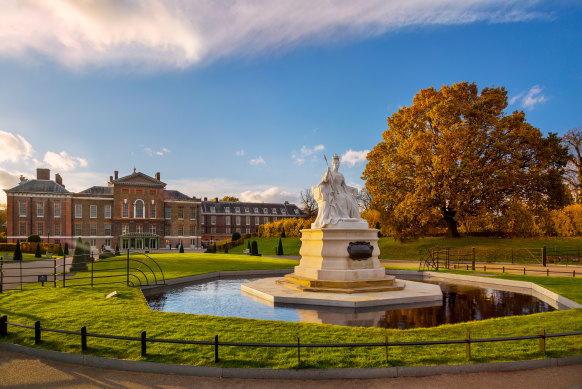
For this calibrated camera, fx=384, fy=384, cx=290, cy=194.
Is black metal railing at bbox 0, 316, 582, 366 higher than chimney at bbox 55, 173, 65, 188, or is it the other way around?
chimney at bbox 55, 173, 65, 188

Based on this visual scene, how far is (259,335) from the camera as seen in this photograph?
8.30 meters

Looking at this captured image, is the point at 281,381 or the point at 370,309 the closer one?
the point at 281,381

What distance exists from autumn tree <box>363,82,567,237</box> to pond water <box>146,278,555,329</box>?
19596 millimetres

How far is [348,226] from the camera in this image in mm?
14680

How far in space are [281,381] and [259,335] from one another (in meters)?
2.08

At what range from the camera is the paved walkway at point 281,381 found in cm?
612

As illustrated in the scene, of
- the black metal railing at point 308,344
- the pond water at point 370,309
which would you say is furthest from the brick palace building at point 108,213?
the black metal railing at point 308,344

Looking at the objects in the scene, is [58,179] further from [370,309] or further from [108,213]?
[370,309]

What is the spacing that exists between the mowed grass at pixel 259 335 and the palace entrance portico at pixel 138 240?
61.8 m

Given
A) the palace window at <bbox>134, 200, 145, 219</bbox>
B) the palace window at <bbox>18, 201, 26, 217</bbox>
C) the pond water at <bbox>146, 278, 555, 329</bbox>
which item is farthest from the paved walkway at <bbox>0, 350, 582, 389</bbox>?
the palace window at <bbox>18, 201, 26, 217</bbox>

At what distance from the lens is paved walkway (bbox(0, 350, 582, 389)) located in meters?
6.12

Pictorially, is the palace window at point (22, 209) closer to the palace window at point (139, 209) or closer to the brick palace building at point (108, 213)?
the brick palace building at point (108, 213)

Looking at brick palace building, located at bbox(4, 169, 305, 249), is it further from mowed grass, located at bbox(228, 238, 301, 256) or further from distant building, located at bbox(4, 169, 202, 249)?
mowed grass, located at bbox(228, 238, 301, 256)

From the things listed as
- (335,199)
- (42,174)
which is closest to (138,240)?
(42,174)
